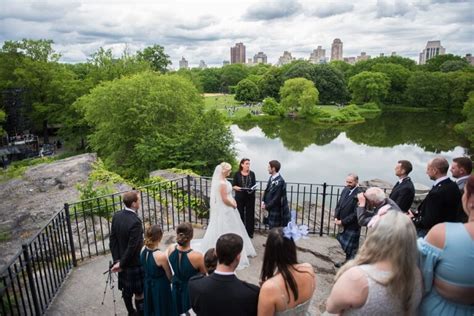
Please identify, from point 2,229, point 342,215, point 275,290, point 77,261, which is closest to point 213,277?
point 275,290

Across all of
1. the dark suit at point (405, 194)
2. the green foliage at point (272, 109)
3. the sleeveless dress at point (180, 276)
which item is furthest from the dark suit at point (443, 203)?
the green foliage at point (272, 109)

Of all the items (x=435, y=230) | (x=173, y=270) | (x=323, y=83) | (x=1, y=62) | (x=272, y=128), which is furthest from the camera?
(x=323, y=83)

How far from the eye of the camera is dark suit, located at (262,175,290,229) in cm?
647

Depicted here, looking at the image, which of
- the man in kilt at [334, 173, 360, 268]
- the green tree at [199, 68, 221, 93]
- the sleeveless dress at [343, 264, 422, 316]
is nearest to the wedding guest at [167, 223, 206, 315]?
the sleeveless dress at [343, 264, 422, 316]

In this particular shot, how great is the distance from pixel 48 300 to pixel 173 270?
2779mm

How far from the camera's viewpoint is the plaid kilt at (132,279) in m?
4.43

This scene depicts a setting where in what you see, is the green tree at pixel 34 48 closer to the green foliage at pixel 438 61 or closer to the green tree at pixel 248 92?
the green tree at pixel 248 92

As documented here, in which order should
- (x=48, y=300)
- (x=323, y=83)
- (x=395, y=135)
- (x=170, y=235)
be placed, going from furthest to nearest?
(x=323, y=83) < (x=395, y=135) < (x=170, y=235) < (x=48, y=300)

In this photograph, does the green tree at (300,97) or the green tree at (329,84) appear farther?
the green tree at (329,84)

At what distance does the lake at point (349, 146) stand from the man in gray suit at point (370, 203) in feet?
50.2

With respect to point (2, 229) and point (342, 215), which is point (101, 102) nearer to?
point (2, 229)

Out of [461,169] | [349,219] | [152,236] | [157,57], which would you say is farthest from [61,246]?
[157,57]

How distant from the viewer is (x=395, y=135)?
4634 centimetres

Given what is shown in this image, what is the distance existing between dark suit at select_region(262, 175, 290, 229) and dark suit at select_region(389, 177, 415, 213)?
2.05 m
